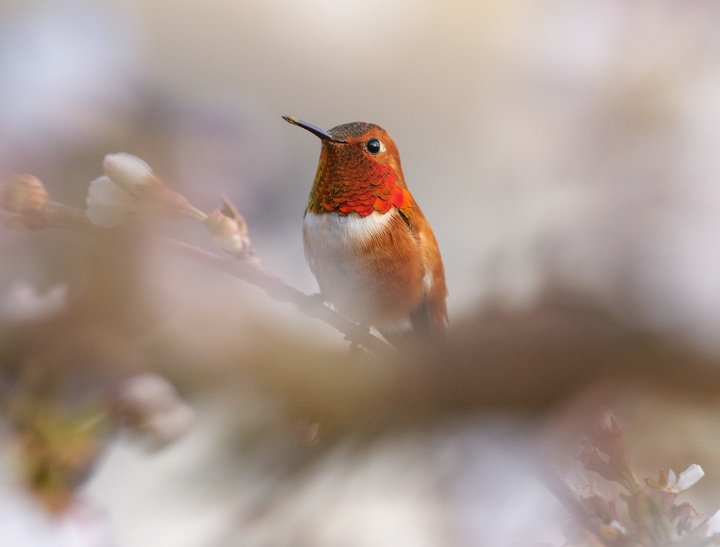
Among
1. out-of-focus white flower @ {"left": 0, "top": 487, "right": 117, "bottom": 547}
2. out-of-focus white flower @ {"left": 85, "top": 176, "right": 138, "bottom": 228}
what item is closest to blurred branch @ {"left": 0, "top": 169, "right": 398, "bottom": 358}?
out-of-focus white flower @ {"left": 85, "top": 176, "right": 138, "bottom": 228}

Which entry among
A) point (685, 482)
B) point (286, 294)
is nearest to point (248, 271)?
point (286, 294)

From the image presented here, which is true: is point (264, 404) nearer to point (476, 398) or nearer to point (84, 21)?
point (476, 398)

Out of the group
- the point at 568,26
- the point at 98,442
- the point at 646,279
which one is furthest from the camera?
the point at 568,26

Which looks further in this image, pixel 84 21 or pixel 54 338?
pixel 84 21

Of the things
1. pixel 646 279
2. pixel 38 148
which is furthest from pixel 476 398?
pixel 38 148

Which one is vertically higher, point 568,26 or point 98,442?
point 568,26

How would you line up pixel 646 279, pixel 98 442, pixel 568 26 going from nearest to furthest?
pixel 98 442
pixel 646 279
pixel 568 26

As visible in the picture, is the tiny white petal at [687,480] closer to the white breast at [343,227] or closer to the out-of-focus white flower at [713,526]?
the out-of-focus white flower at [713,526]

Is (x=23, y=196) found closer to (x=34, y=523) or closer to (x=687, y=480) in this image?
(x=34, y=523)
